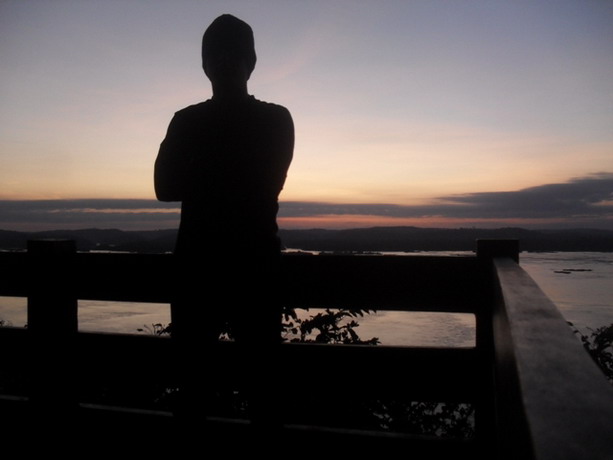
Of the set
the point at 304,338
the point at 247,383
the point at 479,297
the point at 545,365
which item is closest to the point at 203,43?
the point at 247,383

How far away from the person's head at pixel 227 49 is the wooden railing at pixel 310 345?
790 millimetres

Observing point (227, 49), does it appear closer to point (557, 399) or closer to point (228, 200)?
point (228, 200)

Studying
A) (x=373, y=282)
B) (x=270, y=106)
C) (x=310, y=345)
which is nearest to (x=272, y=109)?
(x=270, y=106)

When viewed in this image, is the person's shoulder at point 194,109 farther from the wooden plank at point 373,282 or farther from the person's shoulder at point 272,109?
the wooden plank at point 373,282

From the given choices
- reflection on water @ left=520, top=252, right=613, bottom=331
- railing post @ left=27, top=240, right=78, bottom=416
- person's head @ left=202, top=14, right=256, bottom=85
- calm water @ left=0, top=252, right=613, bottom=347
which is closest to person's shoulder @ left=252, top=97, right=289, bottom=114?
person's head @ left=202, top=14, right=256, bottom=85

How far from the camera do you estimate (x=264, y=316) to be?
2.22m

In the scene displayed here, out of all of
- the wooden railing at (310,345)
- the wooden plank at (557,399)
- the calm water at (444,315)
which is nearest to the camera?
the wooden plank at (557,399)

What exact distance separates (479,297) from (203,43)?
169 centimetres

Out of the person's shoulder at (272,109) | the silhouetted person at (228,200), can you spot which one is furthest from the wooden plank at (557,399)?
the person's shoulder at (272,109)

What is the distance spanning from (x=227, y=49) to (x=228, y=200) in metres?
Answer: 0.64

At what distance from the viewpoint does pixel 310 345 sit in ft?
8.23

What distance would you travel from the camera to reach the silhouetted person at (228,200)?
6.84ft

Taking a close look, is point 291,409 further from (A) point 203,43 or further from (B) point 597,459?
(B) point 597,459

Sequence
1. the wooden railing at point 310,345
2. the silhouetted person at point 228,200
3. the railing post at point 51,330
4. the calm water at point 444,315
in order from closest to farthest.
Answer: the silhouetted person at point 228,200 → the wooden railing at point 310,345 → the railing post at point 51,330 → the calm water at point 444,315
